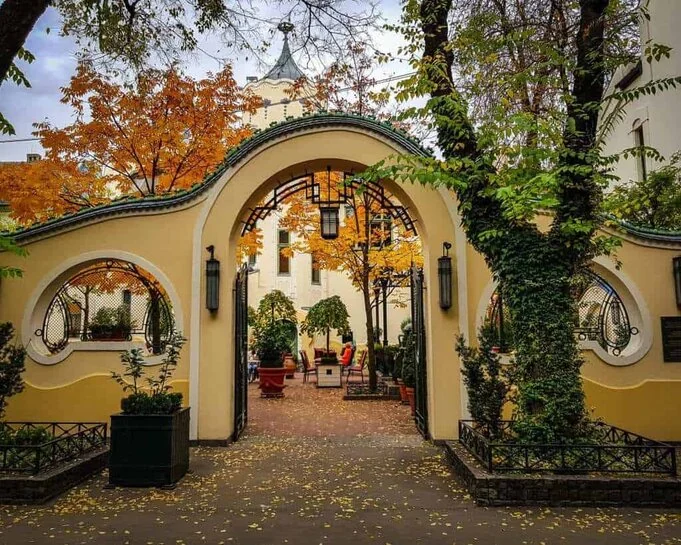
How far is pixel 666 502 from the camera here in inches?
206

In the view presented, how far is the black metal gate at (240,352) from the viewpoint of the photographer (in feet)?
29.6

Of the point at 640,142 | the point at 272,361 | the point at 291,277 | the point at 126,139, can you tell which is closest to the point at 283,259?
the point at 291,277

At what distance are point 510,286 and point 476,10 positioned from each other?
17.8 feet

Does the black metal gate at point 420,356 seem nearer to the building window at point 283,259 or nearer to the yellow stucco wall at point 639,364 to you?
the yellow stucco wall at point 639,364

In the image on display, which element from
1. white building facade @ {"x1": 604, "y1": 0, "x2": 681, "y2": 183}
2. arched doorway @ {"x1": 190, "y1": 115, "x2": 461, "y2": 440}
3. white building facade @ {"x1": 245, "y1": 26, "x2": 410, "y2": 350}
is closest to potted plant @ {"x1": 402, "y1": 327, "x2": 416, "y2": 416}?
arched doorway @ {"x1": 190, "y1": 115, "x2": 461, "y2": 440}

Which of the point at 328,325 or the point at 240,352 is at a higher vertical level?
the point at 328,325

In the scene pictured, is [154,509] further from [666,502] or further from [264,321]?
[264,321]

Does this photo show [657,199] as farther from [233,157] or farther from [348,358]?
[348,358]

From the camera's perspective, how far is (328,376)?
16.7 meters

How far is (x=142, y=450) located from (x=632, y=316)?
24.8 feet

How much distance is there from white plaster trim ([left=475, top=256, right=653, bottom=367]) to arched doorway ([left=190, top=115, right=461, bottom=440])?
23.3 inches

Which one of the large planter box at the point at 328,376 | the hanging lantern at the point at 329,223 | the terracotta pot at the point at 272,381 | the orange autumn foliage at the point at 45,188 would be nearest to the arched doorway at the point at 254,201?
the hanging lantern at the point at 329,223

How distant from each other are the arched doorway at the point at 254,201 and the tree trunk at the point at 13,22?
197 inches

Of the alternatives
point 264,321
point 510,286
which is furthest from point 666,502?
point 264,321
